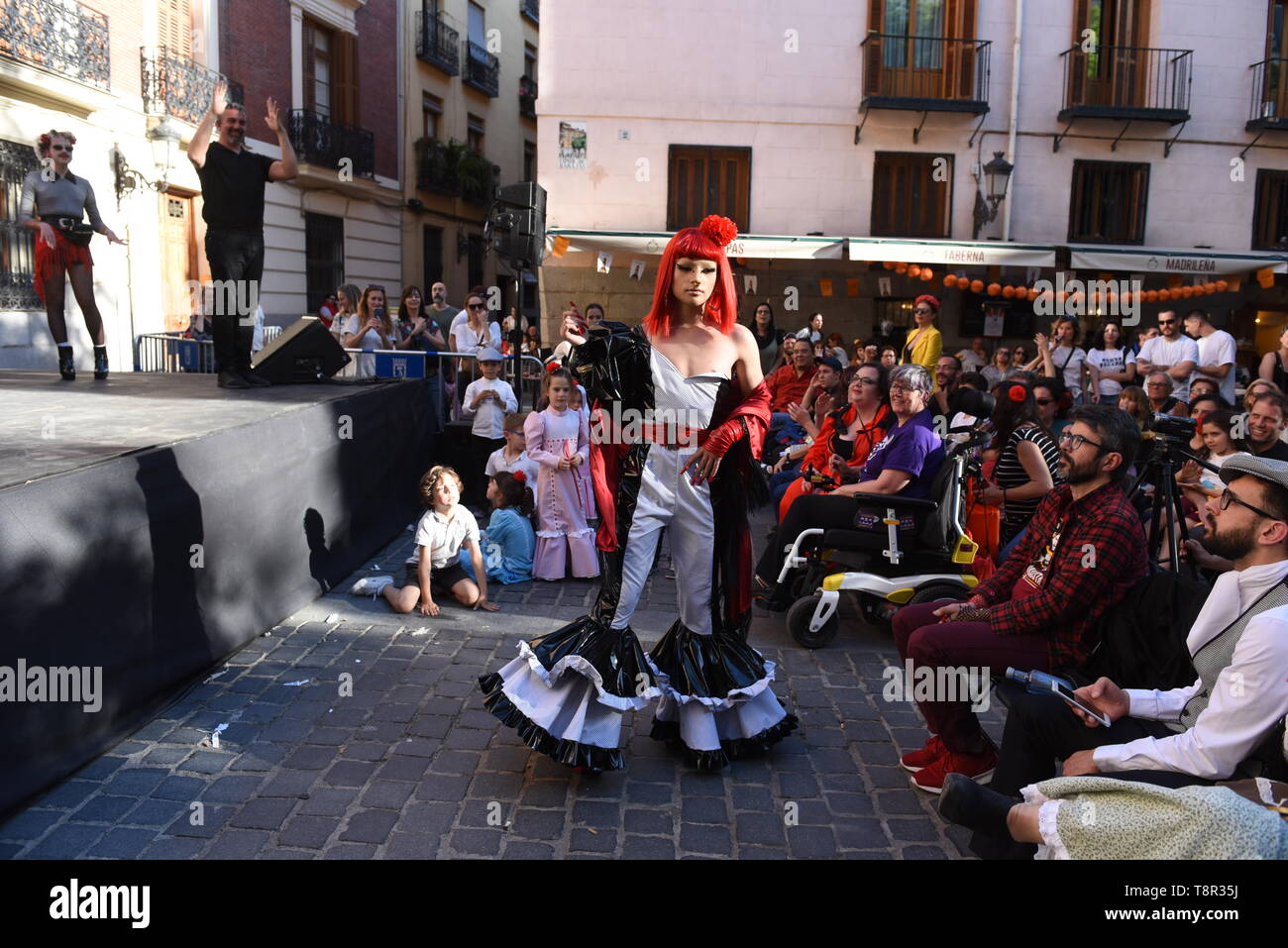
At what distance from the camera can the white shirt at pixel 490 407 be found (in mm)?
8766

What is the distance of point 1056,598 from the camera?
138 inches

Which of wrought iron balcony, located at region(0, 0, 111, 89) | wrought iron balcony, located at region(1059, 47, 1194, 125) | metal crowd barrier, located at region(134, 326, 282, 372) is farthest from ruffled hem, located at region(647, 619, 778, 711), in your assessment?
wrought iron balcony, located at region(1059, 47, 1194, 125)

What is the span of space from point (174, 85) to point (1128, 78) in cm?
1544

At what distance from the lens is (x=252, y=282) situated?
7.52 meters

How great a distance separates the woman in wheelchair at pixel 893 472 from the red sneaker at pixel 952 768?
204cm

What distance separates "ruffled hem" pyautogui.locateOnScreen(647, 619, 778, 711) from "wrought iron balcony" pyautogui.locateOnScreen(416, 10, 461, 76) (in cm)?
2273

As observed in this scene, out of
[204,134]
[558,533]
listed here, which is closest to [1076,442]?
[558,533]

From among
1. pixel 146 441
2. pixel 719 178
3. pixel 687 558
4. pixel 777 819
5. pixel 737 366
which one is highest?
pixel 719 178

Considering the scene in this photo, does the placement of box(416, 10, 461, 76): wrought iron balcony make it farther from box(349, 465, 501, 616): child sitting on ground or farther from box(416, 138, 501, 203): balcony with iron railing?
box(349, 465, 501, 616): child sitting on ground

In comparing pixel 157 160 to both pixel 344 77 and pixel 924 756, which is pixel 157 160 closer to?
pixel 344 77

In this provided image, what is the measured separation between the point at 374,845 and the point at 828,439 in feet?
14.3

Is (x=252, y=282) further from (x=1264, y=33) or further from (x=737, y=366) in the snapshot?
(x=1264, y=33)

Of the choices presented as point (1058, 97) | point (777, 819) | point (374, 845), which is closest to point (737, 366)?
point (777, 819)
